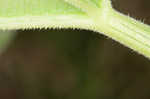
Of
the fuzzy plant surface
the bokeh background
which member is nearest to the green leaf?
the fuzzy plant surface

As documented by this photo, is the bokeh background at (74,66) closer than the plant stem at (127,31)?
No

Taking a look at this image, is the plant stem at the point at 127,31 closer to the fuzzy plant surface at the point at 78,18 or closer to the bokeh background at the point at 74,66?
the fuzzy plant surface at the point at 78,18

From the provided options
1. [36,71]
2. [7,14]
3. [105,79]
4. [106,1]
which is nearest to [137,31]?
[106,1]

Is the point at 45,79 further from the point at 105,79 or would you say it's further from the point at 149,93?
the point at 149,93

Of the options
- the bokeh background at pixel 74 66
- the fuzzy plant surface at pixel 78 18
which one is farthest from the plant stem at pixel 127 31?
the bokeh background at pixel 74 66

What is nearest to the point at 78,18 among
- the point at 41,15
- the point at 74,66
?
the point at 41,15

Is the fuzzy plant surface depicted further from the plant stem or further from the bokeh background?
the bokeh background
